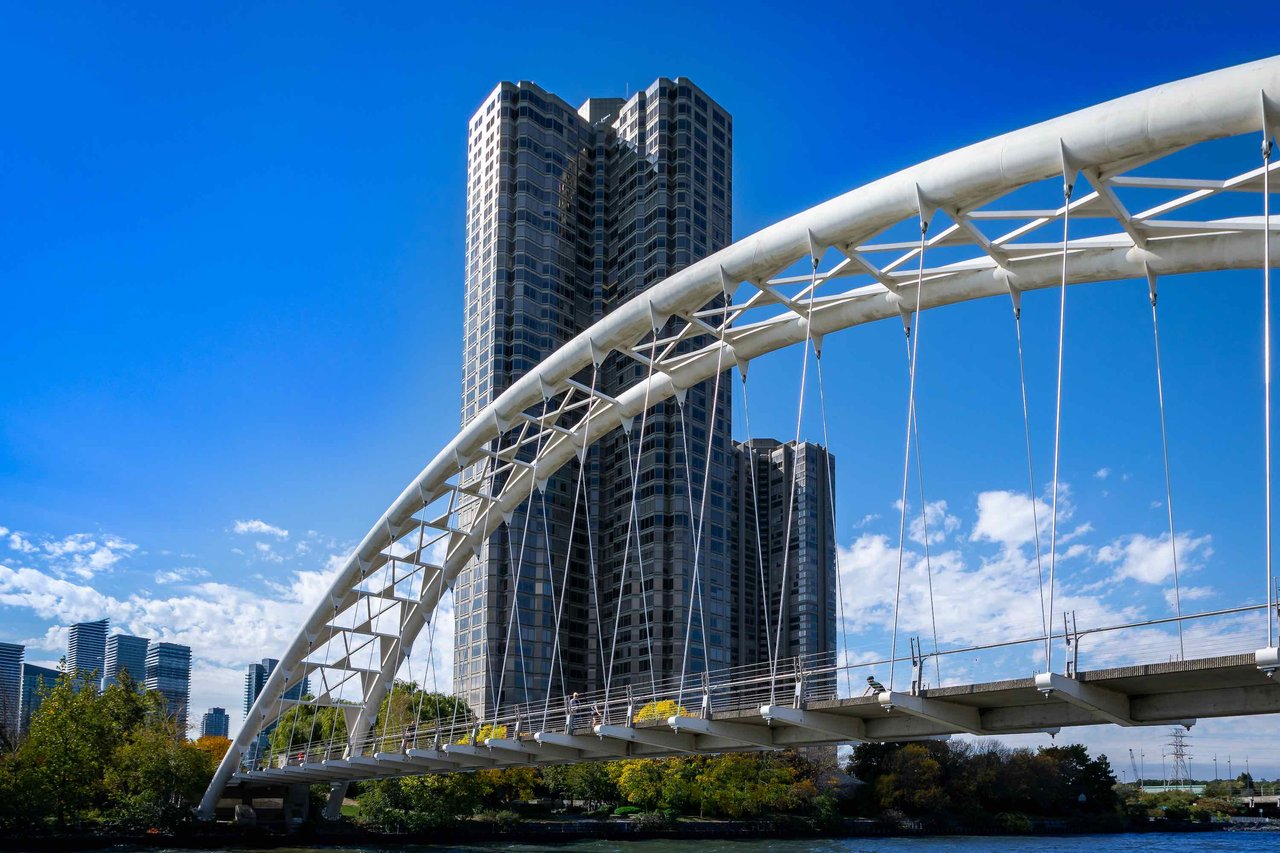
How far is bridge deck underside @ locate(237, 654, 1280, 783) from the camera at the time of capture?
16.8 metres

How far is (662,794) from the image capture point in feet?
201

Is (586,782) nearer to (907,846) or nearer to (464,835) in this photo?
(464,835)

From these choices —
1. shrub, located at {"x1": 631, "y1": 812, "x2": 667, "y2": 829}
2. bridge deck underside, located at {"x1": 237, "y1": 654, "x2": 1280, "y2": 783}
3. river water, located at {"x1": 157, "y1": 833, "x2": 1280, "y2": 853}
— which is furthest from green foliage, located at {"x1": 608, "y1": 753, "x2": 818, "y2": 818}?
bridge deck underside, located at {"x1": 237, "y1": 654, "x2": 1280, "y2": 783}

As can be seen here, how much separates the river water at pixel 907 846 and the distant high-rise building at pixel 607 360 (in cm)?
2299

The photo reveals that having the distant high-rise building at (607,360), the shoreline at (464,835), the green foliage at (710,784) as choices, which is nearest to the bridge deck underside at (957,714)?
the shoreline at (464,835)

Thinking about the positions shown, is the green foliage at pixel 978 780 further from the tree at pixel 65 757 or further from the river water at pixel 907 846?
the tree at pixel 65 757

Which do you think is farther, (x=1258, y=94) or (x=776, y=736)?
(x=776, y=736)

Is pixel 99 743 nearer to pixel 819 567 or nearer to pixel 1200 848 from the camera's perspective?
pixel 1200 848

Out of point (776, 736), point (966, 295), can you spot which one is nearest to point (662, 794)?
point (776, 736)

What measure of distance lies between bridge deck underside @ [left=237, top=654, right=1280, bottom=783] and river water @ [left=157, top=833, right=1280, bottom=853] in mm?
21199

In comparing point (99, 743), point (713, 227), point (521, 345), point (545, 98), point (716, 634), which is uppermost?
point (545, 98)

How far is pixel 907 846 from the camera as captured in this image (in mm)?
58562

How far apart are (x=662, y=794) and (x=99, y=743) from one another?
26788 mm

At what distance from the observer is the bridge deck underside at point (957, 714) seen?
662 inches
